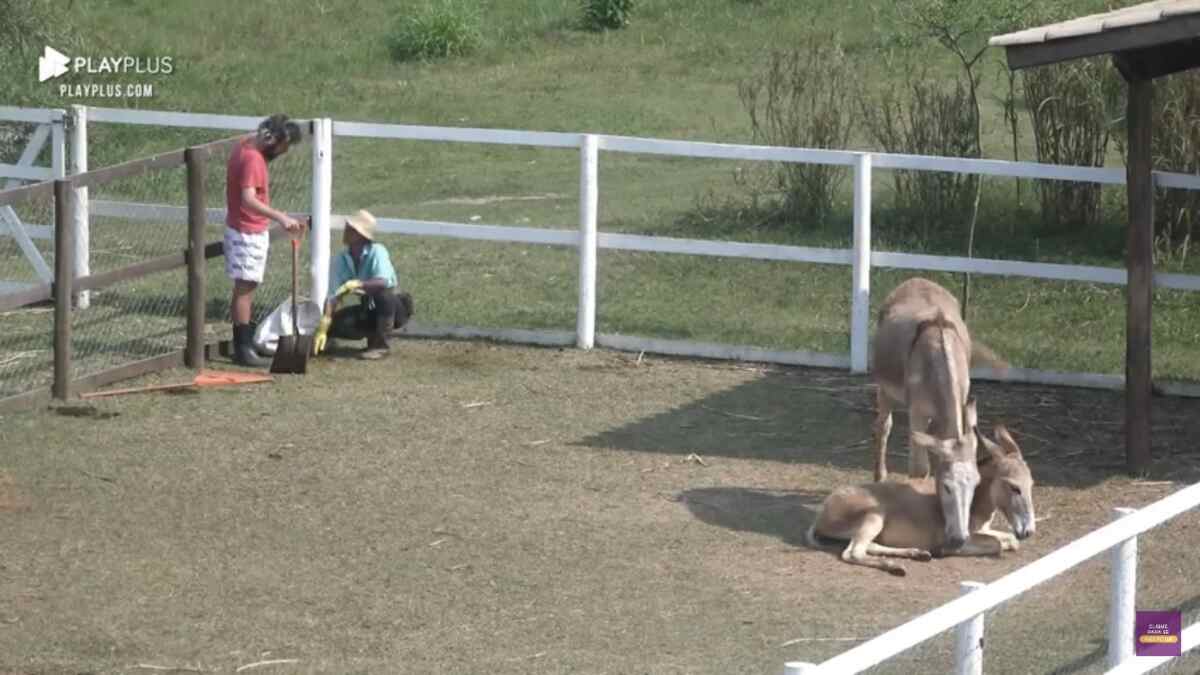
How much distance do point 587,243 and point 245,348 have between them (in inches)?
93.9

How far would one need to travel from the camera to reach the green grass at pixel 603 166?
1527 centimetres

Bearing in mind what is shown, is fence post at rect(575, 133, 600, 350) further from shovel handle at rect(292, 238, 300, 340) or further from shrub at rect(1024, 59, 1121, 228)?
shrub at rect(1024, 59, 1121, 228)

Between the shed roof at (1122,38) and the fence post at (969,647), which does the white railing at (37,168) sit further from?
the fence post at (969,647)

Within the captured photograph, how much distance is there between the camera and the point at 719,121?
21922 mm

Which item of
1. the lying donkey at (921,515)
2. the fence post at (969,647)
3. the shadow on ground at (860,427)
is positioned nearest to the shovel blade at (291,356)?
the shadow on ground at (860,427)

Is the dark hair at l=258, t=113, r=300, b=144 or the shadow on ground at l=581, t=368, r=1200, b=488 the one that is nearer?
the shadow on ground at l=581, t=368, r=1200, b=488

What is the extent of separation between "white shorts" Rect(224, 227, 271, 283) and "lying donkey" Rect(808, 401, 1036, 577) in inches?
199

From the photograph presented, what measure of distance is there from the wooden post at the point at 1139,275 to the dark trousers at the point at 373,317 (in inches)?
192

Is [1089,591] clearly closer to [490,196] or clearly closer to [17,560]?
[17,560]

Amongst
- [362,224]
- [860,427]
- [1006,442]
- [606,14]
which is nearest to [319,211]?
[362,224]

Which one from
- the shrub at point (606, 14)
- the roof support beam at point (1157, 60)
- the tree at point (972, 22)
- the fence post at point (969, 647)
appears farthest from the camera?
the shrub at point (606, 14)

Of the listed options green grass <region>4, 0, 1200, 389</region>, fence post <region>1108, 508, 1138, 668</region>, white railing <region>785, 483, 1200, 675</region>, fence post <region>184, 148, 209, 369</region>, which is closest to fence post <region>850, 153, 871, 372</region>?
green grass <region>4, 0, 1200, 389</region>

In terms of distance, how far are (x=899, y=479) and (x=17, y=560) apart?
4561mm

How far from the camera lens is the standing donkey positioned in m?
9.44
